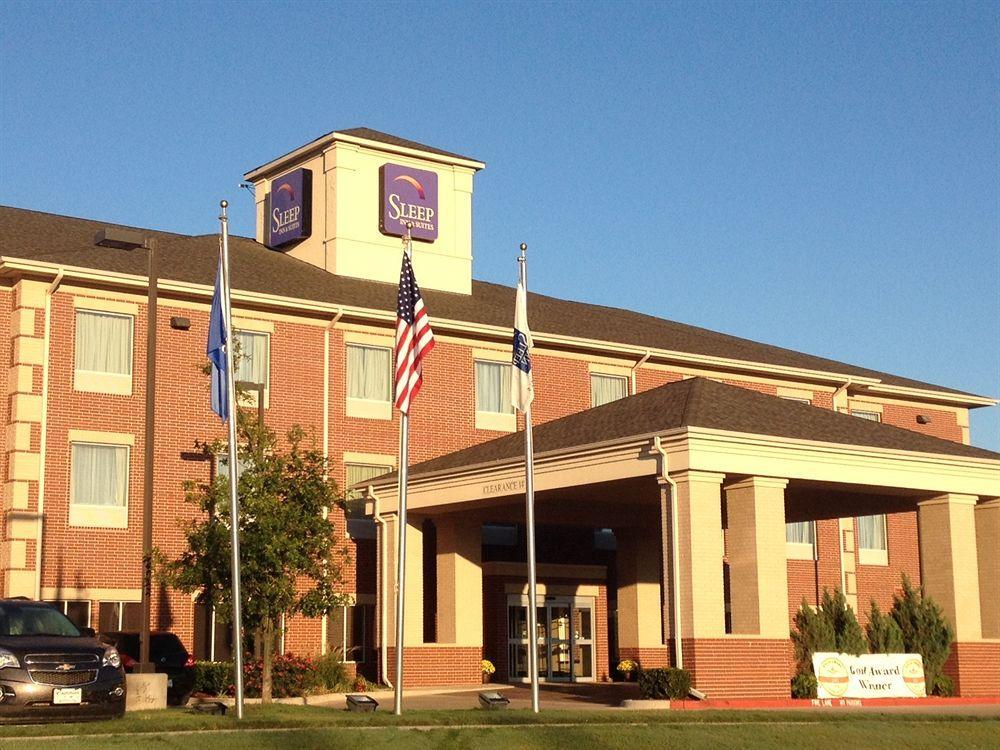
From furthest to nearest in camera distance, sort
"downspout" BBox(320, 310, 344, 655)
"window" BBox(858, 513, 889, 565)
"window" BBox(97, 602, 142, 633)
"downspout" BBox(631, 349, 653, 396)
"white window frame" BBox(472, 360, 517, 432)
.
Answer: "window" BBox(858, 513, 889, 565), "downspout" BBox(631, 349, 653, 396), "white window frame" BBox(472, 360, 517, 432), "downspout" BBox(320, 310, 344, 655), "window" BBox(97, 602, 142, 633)

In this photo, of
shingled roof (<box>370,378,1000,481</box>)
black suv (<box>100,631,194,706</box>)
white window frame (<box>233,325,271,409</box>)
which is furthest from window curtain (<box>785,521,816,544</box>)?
black suv (<box>100,631,194,706</box>)

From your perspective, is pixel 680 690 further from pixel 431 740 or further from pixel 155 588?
pixel 155 588

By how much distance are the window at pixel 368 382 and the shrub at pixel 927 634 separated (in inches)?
567

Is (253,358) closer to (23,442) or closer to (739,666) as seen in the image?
(23,442)

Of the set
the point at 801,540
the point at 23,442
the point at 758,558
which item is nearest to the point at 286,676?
the point at 23,442

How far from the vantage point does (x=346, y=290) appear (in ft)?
133

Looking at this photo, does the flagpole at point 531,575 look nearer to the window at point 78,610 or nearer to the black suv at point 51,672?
the black suv at point 51,672

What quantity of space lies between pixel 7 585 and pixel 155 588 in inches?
129

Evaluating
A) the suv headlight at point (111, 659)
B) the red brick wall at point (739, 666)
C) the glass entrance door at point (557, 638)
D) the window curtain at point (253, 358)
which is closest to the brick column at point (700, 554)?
the red brick wall at point (739, 666)

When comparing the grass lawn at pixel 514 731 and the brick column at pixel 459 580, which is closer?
the grass lawn at pixel 514 731

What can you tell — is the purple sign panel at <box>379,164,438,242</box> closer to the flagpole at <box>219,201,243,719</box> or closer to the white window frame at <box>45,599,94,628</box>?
the white window frame at <box>45,599,94,628</box>

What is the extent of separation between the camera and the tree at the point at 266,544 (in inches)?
1138

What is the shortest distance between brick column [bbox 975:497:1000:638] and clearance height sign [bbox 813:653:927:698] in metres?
2.97

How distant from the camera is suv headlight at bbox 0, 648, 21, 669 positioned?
19406mm
